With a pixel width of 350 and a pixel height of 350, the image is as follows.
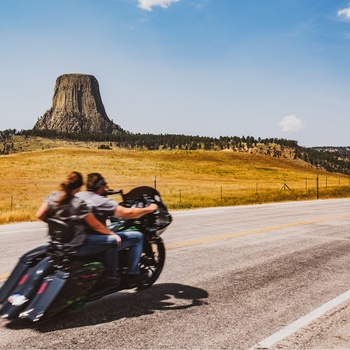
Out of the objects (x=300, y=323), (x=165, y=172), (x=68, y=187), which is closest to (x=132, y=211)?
(x=68, y=187)

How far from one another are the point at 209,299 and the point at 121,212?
5.60 feet

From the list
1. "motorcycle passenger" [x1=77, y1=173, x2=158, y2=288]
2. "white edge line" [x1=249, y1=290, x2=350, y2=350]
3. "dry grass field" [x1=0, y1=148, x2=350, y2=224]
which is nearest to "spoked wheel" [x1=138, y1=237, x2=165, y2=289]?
"motorcycle passenger" [x1=77, y1=173, x2=158, y2=288]

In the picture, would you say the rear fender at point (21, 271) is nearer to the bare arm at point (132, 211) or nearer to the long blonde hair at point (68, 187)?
the long blonde hair at point (68, 187)

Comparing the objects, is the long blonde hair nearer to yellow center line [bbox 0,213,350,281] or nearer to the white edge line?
yellow center line [bbox 0,213,350,281]

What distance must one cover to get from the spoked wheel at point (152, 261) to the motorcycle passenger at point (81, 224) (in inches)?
32.1

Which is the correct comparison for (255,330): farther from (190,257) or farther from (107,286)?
(190,257)

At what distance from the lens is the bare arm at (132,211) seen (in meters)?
5.16

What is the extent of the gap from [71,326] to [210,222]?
10245 mm

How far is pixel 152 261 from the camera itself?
610 cm

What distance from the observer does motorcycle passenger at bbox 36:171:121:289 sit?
480cm

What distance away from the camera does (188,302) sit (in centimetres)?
557

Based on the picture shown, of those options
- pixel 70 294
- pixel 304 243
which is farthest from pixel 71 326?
pixel 304 243

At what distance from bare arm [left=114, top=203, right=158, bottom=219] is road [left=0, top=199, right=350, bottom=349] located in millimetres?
1134

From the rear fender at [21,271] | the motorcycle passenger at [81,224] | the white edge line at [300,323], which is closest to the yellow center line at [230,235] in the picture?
the rear fender at [21,271]
